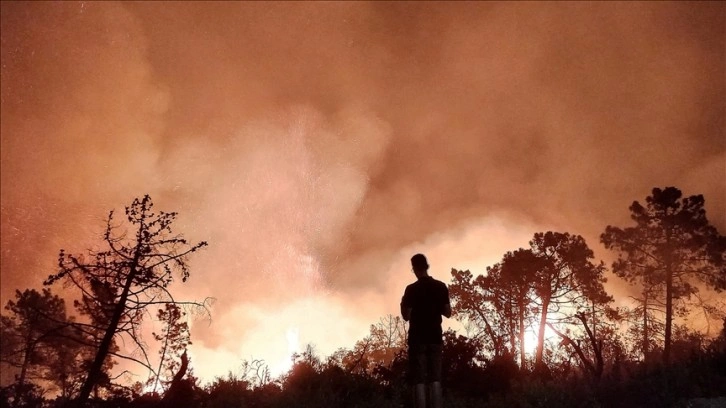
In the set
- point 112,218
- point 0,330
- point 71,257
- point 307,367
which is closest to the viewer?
point 71,257

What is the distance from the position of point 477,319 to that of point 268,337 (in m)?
107

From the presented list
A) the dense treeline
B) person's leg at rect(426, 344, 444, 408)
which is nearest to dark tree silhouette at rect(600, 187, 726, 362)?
the dense treeline

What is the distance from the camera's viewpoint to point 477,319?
34.8 meters

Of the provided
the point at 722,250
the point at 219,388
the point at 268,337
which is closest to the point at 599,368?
the point at 219,388

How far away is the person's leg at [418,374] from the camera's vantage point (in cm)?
585

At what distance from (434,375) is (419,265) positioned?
5.04 feet

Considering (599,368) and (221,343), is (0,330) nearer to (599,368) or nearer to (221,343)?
(599,368)

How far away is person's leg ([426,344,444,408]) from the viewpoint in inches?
230

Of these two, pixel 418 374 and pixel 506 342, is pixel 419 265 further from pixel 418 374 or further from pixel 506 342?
pixel 506 342

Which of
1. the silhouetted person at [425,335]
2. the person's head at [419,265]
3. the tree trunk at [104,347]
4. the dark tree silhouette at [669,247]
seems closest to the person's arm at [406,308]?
the silhouetted person at [425,335]

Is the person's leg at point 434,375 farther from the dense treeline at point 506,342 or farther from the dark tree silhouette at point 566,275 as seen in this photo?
the dark tree silhouette at point 566,275

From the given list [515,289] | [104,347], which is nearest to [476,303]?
[515,289]

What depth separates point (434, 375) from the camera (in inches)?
234

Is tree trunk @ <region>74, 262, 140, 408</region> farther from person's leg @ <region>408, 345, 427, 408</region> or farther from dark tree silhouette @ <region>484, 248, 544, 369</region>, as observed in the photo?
dark tree silhouette @ <region>484, 248, 544, 369</region>
